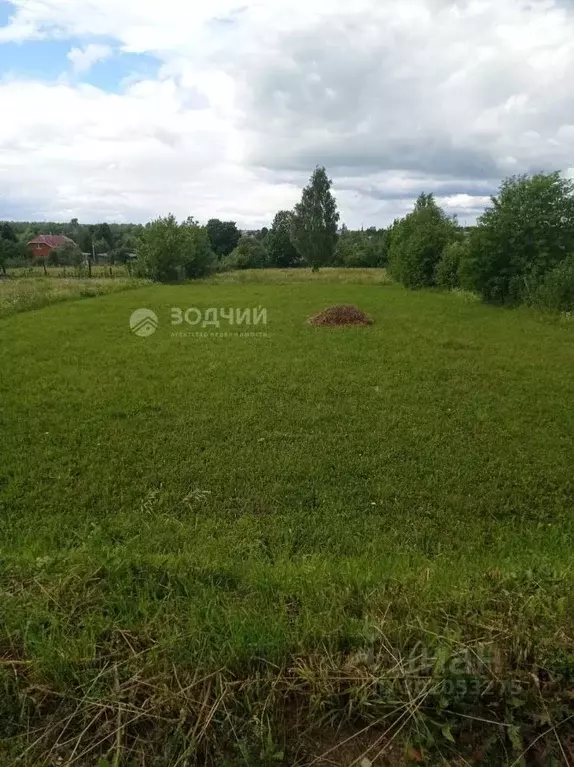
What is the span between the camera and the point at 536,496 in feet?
13.5

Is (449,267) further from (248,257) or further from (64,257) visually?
(64,257)

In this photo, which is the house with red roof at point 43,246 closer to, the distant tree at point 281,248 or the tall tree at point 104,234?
the tall tree at point 104,234

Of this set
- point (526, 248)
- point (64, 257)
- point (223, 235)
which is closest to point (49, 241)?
point (64, 257)

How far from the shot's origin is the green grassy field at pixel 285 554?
54.1 inches

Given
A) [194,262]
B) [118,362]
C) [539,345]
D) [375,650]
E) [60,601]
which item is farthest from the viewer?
[194,262]

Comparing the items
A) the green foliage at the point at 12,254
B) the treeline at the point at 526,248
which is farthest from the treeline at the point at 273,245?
the green foliage at the point at 12,254

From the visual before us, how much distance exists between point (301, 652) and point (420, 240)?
69.9ft

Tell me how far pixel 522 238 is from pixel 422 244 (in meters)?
6.66

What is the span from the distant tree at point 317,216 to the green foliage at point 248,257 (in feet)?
25.0

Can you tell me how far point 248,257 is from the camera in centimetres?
4553

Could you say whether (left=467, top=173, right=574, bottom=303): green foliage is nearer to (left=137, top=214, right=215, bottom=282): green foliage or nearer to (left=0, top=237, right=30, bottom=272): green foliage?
(left=137, top=214, right=215, bottom=282): green foliage

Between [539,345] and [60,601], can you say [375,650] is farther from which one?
[539,345]

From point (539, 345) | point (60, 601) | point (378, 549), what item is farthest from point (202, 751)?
point (539, 345)

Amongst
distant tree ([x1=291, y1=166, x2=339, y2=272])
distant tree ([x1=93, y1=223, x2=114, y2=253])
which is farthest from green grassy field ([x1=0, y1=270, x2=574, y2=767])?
distant tree ([x1=93, y1=223, x2=114, y2=253])
